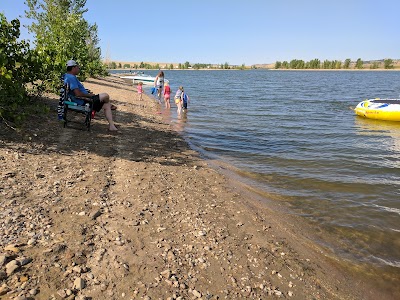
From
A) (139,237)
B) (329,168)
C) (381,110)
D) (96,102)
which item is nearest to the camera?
(139,237)

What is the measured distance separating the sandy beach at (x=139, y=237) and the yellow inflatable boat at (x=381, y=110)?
54.2ft

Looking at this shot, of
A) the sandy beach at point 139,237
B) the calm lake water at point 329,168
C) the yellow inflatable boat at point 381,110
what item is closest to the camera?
the sandy beach at point 139,237

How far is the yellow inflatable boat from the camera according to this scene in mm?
19375

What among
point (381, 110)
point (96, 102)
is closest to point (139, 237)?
point (96, 102)

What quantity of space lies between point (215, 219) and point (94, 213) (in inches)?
78.1

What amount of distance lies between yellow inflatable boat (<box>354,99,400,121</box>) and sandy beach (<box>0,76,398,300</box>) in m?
16.5

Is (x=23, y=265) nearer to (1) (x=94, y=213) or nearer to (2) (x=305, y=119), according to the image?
(1) (x=94, y=213)

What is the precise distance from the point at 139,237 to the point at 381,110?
20425 mm

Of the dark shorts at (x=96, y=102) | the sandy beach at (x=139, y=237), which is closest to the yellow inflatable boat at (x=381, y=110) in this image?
the sandy beach at (x=139, y=237)

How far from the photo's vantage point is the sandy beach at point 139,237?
337 cm

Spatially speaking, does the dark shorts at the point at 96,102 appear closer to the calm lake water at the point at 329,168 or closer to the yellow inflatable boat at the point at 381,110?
the calm lake water at the point at 329,168

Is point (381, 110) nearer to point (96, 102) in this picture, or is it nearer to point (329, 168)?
point (329, 168)

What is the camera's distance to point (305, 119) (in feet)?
66.6

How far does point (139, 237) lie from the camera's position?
4277mm
